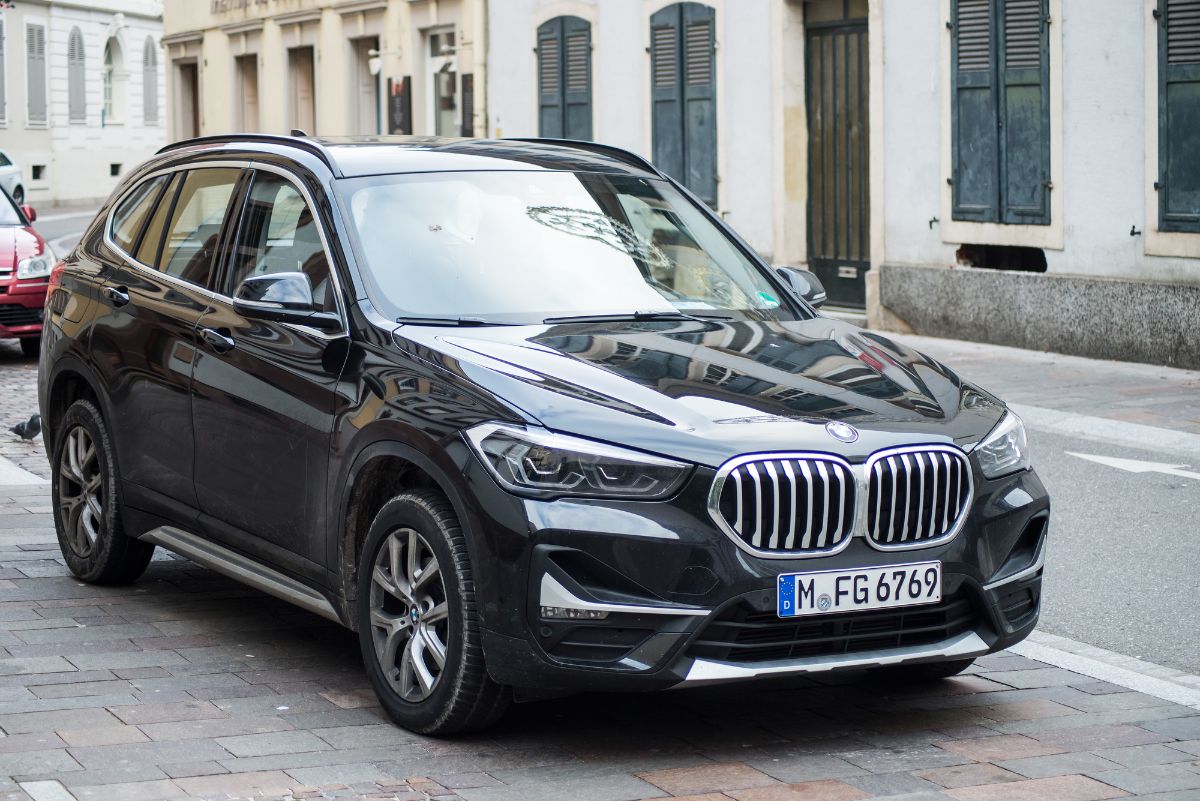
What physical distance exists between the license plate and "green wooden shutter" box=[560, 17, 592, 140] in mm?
17860

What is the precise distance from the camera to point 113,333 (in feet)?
23.0

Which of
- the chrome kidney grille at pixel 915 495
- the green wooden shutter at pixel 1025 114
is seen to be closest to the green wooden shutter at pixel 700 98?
the green wooden shutter at pixel 1025 114

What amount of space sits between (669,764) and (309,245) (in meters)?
2.08

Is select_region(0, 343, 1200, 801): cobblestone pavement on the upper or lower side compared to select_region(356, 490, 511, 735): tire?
lower

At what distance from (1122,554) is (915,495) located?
3280mm

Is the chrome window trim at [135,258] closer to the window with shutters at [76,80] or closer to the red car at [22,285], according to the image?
the red car at [22,285]

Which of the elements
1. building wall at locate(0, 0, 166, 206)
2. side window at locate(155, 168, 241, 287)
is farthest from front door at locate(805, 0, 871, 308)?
building wall at locate(0, 0, 166, 206)

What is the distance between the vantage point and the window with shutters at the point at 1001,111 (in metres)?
16.0

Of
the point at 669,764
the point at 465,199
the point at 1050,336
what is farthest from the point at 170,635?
the point at 1050,336

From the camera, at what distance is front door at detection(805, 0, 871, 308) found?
1847cm

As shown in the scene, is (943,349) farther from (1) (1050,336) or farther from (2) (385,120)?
(2) (385,120)

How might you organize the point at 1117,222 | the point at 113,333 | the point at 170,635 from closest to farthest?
the point at 170,635
the point at 113,333
the point at 1117,222

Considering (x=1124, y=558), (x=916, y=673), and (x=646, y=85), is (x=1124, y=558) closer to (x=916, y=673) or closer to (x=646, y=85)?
(x=916, y=673)

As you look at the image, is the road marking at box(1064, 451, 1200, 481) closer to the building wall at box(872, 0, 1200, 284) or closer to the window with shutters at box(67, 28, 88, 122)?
the building wall at box(872, 0, 1200, 284)
